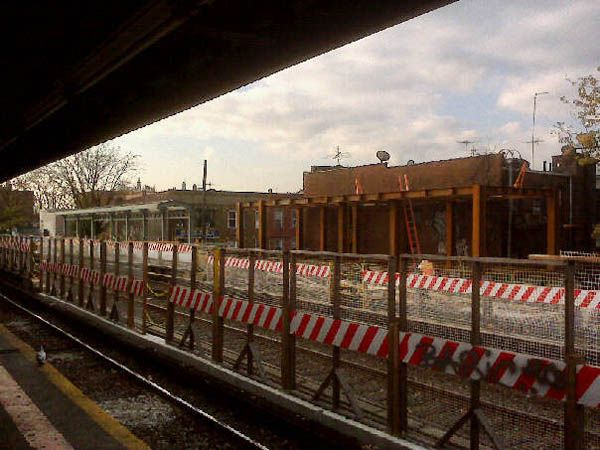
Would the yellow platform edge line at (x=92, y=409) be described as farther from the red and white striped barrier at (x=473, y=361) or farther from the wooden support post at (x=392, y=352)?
the wooden support post at (x=392, y=352)

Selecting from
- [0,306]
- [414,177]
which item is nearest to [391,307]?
[0,306]

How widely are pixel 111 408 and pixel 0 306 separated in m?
11.9

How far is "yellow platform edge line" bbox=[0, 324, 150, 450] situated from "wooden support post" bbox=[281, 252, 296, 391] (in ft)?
6.58

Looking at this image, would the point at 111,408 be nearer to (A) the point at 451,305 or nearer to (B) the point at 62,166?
(A) the point at 451,305

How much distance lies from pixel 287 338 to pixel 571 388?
374cm

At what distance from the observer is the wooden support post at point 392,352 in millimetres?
5996

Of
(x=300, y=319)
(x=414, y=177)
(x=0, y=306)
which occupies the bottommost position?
(x=0, y=306)

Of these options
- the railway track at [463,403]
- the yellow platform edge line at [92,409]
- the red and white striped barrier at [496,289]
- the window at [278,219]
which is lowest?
the yellow platform edge line at [92,409]

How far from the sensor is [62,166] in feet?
207

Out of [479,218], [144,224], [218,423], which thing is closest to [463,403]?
[218,423]

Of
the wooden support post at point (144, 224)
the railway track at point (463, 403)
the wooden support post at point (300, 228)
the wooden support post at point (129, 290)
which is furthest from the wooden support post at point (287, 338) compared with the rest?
the wooden support post at point (300, 228)

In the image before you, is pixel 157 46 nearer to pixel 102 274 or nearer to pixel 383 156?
pixel 102 274

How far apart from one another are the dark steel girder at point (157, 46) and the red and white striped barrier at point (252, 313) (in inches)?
118

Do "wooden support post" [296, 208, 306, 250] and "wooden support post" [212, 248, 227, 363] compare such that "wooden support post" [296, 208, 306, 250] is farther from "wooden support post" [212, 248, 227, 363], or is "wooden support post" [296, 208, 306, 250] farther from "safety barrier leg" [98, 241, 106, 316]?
"wooden support post" [212, 248, 227, 363]
